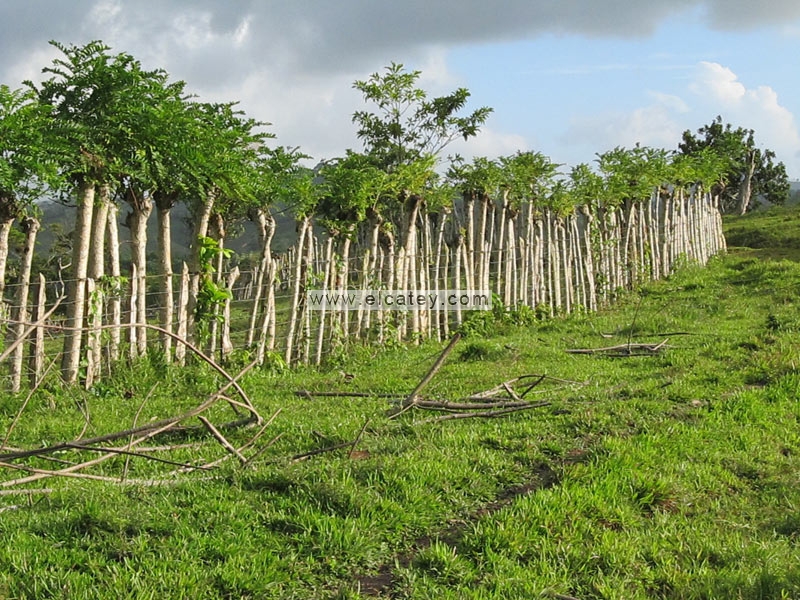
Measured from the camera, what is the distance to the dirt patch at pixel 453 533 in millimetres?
3490

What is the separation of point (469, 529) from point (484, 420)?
87.7 inches

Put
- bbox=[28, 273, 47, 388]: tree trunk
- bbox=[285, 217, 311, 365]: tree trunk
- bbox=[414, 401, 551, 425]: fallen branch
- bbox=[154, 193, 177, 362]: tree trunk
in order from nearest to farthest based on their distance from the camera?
1. bbox=[414, 401, 551, 425]: fallen branch
2. bbox=[28, 273, 47, 388]: tree trunk
3. bbox=[154, 193, 177, 362]: tree trunk
4. bbox=[285, 217, 311, 365]: tree trunk

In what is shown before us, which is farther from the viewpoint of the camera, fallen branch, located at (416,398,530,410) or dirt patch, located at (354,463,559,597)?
fallen branch, located at (416,398,530,410)

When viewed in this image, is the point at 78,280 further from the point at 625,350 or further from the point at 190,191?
the point at 625,350

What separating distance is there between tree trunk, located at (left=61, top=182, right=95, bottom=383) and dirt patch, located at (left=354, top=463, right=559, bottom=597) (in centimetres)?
465

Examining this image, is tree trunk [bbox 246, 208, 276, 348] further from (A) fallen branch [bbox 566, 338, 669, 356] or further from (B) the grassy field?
(A) fallen branch [bbox 566, 338, 669, 356]

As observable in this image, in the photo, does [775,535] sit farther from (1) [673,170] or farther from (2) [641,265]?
(1) [673,170]

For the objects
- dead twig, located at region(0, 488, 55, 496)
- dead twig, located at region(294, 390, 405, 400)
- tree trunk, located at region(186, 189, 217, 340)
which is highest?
tree trunk, located at region(186, 189, 217, 340)

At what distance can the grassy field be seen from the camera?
3.45 meters

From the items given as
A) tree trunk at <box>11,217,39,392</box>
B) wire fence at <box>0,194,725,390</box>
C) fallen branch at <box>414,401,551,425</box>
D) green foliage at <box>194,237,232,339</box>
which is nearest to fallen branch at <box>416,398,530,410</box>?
fallen branch at <box>414,401,551,425</box>

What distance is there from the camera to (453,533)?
4047 mm

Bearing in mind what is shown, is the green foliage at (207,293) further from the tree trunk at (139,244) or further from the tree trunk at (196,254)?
the tree trunk at (139,244)

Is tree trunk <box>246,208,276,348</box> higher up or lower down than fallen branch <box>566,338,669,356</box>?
higher up

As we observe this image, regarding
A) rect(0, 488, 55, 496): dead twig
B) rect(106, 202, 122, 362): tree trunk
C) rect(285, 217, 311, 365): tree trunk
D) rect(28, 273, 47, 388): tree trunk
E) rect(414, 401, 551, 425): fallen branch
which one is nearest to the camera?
rect(0, 488, 55, 496): dead twig
